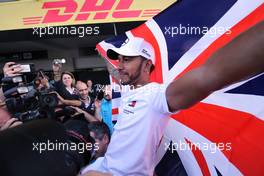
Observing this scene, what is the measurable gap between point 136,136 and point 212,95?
49 cm

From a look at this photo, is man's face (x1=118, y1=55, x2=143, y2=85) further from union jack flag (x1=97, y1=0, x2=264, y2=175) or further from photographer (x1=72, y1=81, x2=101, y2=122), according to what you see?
photographer (x1=72, y1=81, x2=101, y2=122)

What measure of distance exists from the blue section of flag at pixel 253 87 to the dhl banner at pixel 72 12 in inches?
209

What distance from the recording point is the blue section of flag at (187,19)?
1896 millimetres

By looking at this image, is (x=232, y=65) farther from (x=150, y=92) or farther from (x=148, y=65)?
(x=148, y=65)

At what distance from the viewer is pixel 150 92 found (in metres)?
1.60

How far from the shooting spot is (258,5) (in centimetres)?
165

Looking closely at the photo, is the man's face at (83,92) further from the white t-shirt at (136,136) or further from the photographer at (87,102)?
the white t-shirt at (136,136)

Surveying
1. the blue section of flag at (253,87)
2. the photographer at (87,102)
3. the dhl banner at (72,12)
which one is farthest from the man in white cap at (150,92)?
the dhl banner at (72,12)

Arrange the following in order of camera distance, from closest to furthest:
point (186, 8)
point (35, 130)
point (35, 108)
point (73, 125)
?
point (35, 130)
point (73, 125)
point (186, 8)
point (35, 108)

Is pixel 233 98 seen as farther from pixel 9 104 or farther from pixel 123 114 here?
pixel 9 104

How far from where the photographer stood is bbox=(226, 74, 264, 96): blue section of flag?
5.25 feet

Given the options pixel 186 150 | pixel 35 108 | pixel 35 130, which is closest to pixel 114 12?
pixel 35 108

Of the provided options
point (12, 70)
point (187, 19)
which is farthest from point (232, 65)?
point (12, 70)

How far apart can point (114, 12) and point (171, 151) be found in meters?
5.51
